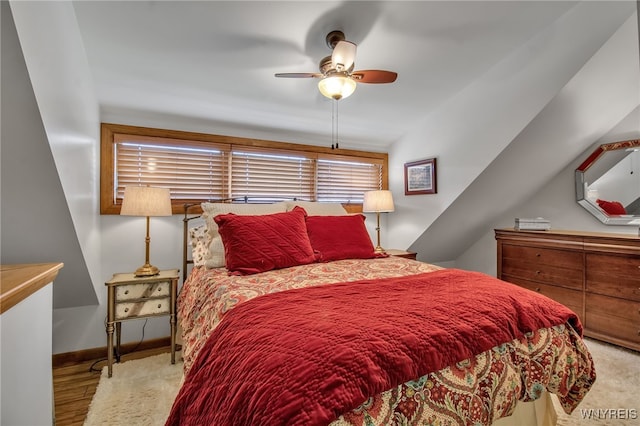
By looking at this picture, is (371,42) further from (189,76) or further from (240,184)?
(240,184)

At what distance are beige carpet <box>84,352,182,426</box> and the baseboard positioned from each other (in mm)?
231

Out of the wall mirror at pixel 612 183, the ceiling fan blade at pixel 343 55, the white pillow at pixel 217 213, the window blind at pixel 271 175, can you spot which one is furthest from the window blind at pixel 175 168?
the wall mirror at pixel 612 183

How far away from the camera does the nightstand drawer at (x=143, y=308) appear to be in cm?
208

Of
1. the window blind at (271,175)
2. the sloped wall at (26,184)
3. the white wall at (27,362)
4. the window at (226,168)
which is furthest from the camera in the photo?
the window blind at (271,175)

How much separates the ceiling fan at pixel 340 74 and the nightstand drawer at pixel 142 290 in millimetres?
1743

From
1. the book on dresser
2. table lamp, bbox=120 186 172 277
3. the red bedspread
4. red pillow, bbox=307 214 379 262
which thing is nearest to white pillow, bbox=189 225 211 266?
table lamp, bbox=120 186 172 277

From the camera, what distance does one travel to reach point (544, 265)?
2752mm

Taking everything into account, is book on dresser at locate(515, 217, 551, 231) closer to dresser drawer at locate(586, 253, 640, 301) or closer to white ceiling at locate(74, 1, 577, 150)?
dresser drawer at locate(586, 253, 640, 301)

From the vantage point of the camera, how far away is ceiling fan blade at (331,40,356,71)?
1643mm

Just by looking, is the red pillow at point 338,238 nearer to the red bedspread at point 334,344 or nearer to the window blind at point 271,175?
the red bedspread at point 334,344

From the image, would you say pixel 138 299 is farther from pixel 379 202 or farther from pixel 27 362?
pixel 379 202

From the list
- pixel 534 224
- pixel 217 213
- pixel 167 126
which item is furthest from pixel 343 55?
pixel 534 224

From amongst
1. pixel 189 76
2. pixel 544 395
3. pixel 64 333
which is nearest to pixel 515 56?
pixel 544 395

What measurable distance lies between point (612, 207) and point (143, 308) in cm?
421
